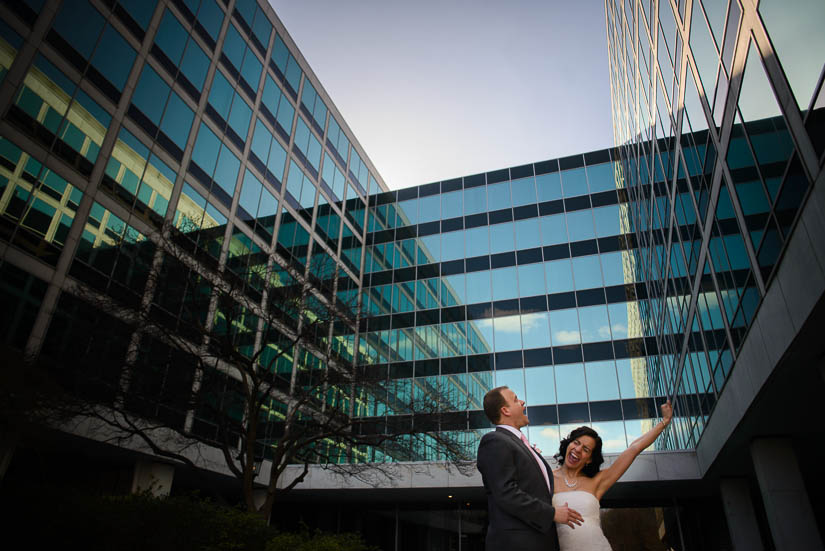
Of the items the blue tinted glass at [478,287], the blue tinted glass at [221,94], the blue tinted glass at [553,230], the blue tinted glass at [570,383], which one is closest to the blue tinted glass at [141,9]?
the blue tinted glass at [221,94]

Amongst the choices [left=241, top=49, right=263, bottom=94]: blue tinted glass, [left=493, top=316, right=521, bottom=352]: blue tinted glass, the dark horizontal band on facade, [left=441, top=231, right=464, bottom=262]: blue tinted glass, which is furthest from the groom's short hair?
the dark horizontal band on facade

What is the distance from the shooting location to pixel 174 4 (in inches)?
930

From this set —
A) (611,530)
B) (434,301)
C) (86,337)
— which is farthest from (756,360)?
(434,301)

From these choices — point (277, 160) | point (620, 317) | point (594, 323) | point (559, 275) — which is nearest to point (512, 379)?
point (594, 323)

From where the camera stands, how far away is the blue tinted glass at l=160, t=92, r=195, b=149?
2259 cm

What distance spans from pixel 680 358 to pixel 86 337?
20091mm

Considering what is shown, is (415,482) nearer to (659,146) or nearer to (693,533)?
(693,533)

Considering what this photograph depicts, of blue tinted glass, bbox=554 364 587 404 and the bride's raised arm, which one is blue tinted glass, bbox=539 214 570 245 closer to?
blue tinted glass, bbox=554 364 587 404

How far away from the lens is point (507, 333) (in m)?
31.4

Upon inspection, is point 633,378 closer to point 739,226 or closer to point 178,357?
point 739,226

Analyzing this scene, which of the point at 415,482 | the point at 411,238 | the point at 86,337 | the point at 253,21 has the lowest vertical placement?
the point at 415,482

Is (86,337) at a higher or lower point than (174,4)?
lower

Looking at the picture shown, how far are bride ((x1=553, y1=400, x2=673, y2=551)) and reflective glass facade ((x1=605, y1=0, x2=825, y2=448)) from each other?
16.8ft

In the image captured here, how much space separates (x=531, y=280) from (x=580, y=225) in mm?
4658
